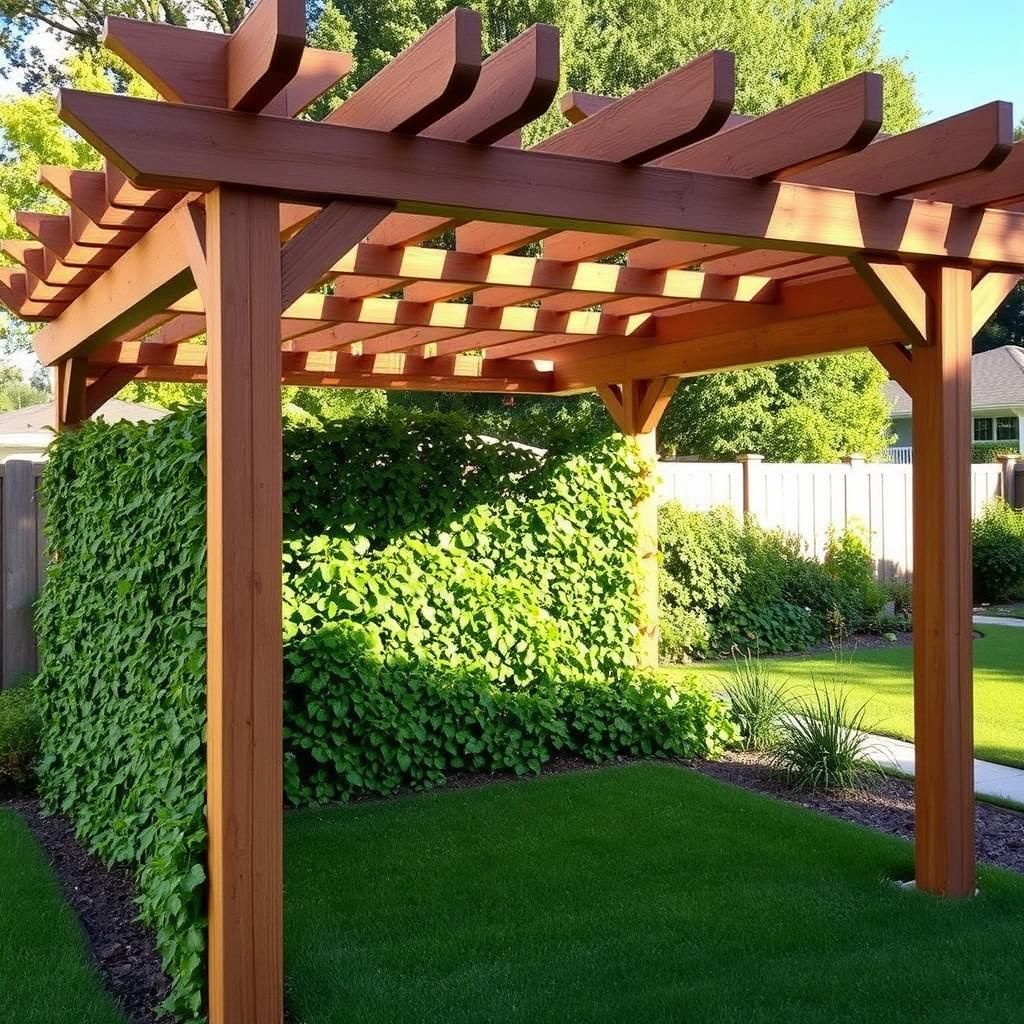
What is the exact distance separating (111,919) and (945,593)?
11.7 ft

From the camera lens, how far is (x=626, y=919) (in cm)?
460

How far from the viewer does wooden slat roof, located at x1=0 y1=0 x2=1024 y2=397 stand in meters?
3.26

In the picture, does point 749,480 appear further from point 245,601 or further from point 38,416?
point 38,416

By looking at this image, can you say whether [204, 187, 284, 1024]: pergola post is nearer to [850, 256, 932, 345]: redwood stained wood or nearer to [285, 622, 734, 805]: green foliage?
[850, 256, 932, 345]: redwood stained wood

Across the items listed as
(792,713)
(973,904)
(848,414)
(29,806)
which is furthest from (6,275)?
(848,414)

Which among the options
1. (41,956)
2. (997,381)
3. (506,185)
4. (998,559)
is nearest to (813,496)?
(998,559)

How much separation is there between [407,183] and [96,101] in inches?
35.5

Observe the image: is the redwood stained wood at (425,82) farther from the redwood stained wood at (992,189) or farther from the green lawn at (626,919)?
the green lawn at (626,919)

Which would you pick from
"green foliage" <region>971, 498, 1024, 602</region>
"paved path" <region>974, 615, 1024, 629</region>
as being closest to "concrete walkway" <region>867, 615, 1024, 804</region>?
"paved path" <region>974, 615, 1024, 629</region>

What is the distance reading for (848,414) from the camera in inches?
867

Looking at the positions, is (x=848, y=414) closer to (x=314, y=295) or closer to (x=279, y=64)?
(x=314, y=295)

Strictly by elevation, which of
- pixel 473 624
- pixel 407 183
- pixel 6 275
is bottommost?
pixel 473 624

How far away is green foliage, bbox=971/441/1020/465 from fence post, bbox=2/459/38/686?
63.6ft

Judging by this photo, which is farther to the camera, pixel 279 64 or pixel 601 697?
pixel 601 697
